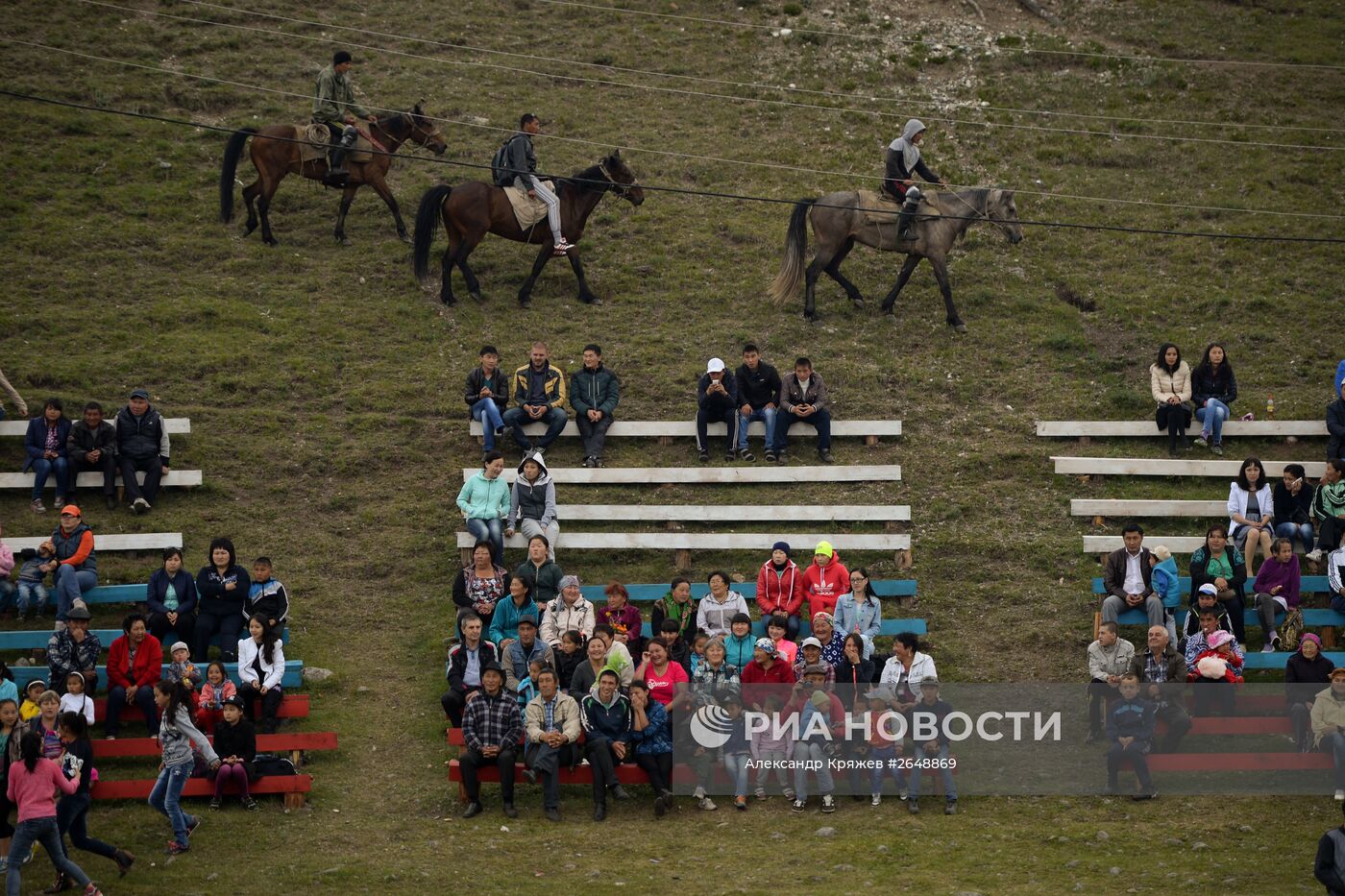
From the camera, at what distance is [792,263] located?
23.7 meters

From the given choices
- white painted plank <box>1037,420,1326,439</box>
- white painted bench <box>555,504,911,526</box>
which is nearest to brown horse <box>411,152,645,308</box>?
white painted bench <box>555,504,911,526</box>

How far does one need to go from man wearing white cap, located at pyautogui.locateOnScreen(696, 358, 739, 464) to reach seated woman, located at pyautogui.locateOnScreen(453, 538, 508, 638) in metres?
4.20

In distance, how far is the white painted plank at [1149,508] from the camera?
18969 mm

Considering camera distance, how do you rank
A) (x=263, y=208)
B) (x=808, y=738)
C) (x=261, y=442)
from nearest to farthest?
(x=808, y=738)
(x=261, y=442)
(x=263, y=208)

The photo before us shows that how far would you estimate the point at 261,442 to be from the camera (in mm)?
20547

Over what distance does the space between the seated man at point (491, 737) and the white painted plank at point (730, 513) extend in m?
4.71

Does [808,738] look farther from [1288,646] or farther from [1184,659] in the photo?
[1288,646]

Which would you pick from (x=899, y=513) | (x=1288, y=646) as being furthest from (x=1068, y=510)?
(x=1288, y=646)

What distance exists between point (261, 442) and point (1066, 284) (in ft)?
40.2

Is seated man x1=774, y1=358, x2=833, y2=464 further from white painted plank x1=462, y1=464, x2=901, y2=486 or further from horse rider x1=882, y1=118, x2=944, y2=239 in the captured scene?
horse rider x1=882, y1=118, x2=944, y2=239

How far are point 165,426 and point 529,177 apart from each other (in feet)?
21.0

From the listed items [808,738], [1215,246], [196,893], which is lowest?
[196,893]

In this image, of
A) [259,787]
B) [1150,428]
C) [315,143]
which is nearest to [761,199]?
[1150,428]

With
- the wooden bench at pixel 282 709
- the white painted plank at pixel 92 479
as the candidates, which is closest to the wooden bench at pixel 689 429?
the white painted plank at pixel 92 479
